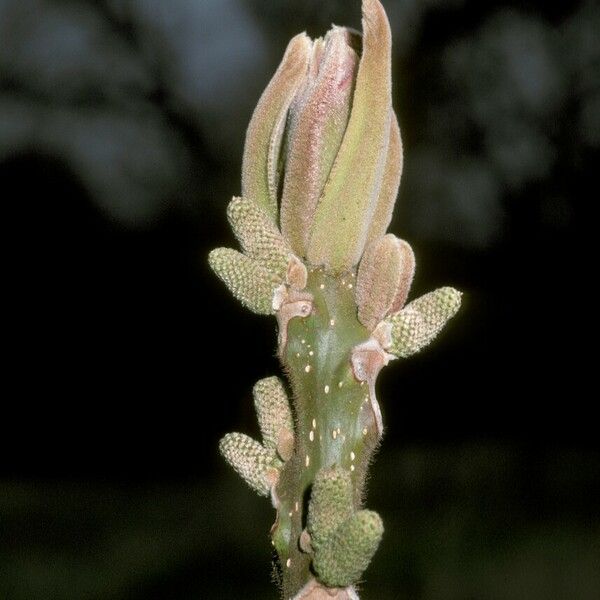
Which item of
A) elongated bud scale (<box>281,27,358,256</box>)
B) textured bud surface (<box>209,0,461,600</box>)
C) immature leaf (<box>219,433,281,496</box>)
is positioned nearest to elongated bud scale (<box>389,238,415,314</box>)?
textured bud surface (<box>209,0,461,600</box>)

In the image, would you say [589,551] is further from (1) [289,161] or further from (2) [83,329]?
(1) [289,161]

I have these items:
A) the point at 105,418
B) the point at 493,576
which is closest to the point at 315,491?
the point at 493,576

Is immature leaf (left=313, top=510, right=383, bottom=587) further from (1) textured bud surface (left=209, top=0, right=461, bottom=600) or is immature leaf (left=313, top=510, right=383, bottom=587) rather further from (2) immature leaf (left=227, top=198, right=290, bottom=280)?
(2) immature leaf (left=227, top=198, right=290, bottom=280)

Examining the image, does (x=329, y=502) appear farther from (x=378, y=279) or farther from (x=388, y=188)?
(x=388, y=188)

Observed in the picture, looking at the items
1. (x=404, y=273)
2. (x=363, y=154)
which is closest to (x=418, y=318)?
(x=404, y=273)

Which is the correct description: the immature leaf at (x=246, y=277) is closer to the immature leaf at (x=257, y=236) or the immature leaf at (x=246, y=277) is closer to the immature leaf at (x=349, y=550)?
the immature leaf at (x=257, y=236)

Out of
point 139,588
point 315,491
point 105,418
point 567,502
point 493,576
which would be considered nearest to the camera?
point 315,491
